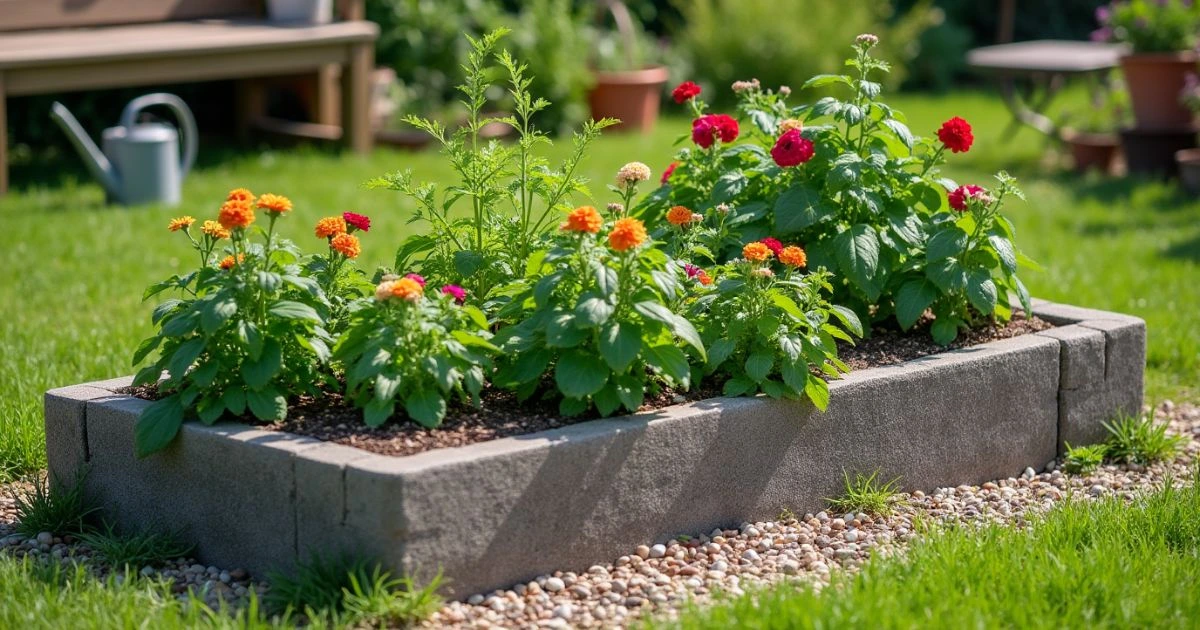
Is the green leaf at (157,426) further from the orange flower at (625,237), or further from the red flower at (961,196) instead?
the red flower at (961,196)

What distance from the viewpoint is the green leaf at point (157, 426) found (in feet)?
9.46

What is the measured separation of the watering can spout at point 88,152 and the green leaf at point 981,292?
4258mm

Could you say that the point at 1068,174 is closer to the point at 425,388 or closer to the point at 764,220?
the point at 764,220

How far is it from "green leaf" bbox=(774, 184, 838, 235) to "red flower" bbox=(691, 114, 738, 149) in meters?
0.20

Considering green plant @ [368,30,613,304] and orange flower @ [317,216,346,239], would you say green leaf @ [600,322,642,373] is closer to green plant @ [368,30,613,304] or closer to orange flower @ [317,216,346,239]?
green plant @ [368,30,613,304]

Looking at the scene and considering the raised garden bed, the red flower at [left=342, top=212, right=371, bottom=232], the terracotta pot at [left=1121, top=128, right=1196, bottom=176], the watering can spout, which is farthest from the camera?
the terracotta pot at [left=1121, top=128, right=1196, bottom=176]

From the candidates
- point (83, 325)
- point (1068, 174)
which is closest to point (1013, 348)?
point (83, 325)

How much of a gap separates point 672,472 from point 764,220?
0.94 metres

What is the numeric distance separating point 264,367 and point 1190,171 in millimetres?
5768

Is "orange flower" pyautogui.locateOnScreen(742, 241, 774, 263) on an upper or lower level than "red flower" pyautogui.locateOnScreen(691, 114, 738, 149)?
lower

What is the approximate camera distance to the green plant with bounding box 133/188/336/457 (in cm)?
288

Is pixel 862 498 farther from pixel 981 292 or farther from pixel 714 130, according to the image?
pixel 714 130

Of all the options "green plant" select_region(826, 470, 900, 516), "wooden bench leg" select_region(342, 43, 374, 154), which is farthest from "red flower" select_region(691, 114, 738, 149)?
"wooden bench leg" select_region(342, 43, 374, 154)

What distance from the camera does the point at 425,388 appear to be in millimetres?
2904
